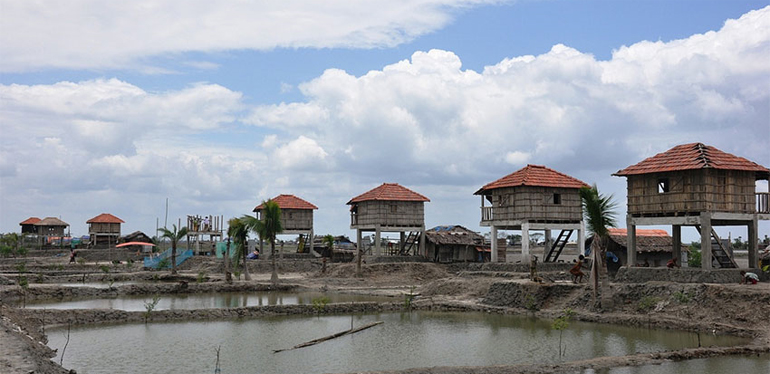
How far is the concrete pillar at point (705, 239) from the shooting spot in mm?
28422

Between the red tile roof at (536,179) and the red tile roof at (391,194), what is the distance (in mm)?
9405

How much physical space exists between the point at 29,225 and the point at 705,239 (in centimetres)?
8056

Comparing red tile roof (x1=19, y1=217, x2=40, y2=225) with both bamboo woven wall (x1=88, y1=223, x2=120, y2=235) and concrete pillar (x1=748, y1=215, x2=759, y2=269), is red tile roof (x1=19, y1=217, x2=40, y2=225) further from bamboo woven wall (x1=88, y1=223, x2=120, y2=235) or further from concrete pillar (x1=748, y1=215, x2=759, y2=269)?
concrete pillar (x1=748, y1=215, x2=759, y2=269)

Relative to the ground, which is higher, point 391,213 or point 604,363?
point 391,213

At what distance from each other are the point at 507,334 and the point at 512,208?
17.9 meters

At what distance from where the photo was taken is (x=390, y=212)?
52031 mm

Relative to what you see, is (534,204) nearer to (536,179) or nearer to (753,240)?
Result: (536,179)

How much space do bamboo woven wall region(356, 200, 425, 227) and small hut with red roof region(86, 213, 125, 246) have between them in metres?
40.4

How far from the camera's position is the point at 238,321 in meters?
27.6

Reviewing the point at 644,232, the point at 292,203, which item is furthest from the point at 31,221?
the point at 644,232

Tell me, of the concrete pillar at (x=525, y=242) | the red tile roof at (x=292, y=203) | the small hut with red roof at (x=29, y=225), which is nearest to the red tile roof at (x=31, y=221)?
the small hut with red roof at (x=29, y=225)

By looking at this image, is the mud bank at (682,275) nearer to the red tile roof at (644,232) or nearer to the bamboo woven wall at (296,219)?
the red tile roof at (644,232)

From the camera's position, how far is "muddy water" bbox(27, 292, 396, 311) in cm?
3256

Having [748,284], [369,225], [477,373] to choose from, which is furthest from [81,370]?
[369,225]
